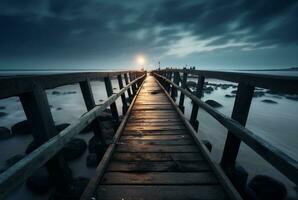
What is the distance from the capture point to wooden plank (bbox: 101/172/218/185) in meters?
2.36

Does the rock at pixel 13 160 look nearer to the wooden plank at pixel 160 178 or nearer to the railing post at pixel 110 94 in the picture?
the railing post at pixel 110 94

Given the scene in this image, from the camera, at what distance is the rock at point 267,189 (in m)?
5.12

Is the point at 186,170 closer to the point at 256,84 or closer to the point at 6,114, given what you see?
the point at 256,84

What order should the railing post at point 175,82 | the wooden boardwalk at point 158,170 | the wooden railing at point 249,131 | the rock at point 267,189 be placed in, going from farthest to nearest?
1. the railing post at point 175,82
2. the rock at point 267,189
3. the wooden boardwalk at point 158,170
4. the wooden railing at point 249,131

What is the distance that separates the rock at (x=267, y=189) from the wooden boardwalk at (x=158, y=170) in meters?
3.45

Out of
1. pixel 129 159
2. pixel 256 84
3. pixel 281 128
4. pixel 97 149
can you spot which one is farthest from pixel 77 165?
pixel 281 128

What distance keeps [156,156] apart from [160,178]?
1.94ft

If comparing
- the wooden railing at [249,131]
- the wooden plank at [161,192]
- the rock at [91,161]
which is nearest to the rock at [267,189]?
the wooden plank at [161,192]

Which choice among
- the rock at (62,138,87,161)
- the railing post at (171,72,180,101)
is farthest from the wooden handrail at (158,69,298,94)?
the rock at (62,138,87,161)

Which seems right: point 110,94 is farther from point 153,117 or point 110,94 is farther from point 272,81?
point 272,81

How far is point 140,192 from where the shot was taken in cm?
219

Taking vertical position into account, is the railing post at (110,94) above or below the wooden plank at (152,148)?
above

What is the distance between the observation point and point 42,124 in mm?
1720

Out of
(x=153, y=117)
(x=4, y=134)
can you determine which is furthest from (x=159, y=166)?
(x=4, y=134)
